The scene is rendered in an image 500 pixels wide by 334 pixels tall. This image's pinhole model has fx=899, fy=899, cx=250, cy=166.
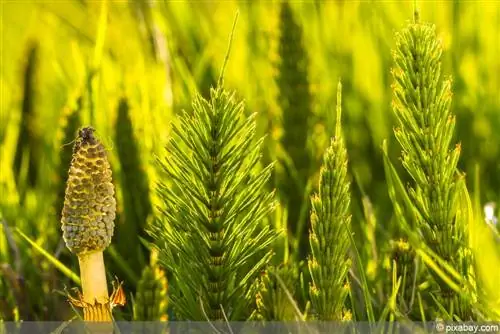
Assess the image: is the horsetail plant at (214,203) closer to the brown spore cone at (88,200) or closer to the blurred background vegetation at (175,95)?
the brown spore cone at (88,200)

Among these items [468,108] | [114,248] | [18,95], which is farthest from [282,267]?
[18,95]

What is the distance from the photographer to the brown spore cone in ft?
2.25

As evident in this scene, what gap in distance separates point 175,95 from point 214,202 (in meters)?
0.63

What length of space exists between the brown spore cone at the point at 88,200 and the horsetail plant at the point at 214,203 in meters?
0.05

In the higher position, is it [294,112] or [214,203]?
[294,112]

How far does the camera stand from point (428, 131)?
69cm

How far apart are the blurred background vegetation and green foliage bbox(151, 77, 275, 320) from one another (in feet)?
0.88

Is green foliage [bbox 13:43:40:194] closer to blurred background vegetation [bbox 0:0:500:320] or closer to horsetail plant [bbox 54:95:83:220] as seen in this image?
blurred background vegetation [bbox 0:0:500:320]

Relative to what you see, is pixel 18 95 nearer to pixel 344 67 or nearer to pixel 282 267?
pixel 344 67

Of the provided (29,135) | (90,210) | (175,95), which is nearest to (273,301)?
(90,210)

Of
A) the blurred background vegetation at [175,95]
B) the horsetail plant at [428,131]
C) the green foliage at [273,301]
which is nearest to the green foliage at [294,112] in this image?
the blurred background vegetation at [175,95]

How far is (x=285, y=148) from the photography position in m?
1.23

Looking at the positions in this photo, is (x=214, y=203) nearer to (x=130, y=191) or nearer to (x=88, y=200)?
(x=88, y=200)

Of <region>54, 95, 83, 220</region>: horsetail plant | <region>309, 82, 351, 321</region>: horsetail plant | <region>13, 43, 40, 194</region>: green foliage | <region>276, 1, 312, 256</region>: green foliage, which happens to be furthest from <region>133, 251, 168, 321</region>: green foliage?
<region>13, 43, 40, 194</region>: green foliage
